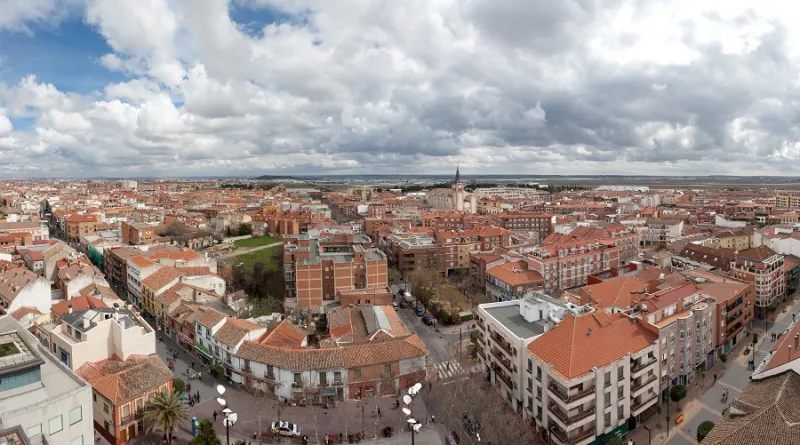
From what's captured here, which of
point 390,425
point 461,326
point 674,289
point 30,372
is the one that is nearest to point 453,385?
point 390,425

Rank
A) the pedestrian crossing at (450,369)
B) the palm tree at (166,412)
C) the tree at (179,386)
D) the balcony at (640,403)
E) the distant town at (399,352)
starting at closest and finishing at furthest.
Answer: the distant town at (399,352)
the palm tree at (166,412)
the balcony at (640,403)
the tree at (179,386)
the pedestrian crossing at (450,369)

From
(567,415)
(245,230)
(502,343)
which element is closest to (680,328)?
(502,343)

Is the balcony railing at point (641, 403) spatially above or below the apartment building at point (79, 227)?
below

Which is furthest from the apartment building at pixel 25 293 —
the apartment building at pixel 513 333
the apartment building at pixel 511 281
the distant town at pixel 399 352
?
the apartment building at pixel 511 281

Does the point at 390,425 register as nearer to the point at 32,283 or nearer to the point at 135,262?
the point at 32,283

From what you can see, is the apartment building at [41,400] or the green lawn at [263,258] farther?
the green lawn at [263,258]

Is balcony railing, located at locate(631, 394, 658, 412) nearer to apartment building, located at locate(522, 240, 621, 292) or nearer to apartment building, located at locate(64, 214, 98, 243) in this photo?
apartment building, located at locate(522, 240, 621, 292)

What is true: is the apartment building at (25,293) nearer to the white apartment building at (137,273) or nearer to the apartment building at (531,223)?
the white apartment building at (137,273)
